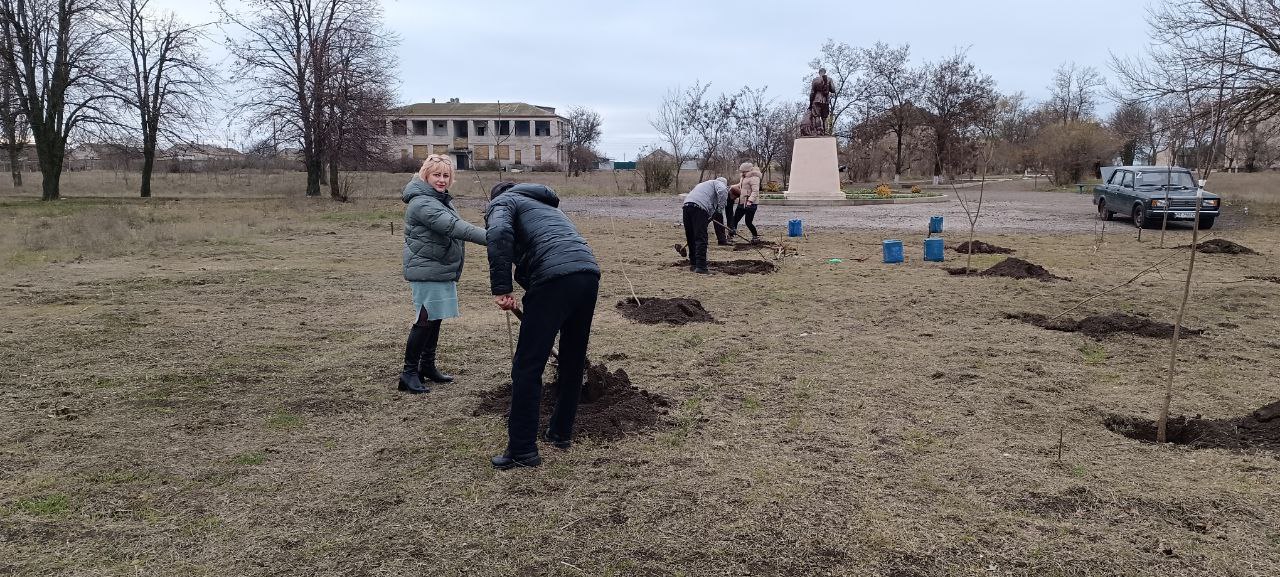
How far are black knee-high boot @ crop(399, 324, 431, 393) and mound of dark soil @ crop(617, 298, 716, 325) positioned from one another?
260 centimetres

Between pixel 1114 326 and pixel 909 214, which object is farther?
pixel 909 214

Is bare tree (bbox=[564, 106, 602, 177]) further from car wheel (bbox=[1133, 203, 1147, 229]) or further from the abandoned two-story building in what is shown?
car wheel (bbox=[1133, 203, 1147, 229])

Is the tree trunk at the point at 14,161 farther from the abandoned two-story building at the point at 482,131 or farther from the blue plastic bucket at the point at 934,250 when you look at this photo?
the abandoned two-story building at the point at 482,131

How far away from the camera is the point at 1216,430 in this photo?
4.19 meters

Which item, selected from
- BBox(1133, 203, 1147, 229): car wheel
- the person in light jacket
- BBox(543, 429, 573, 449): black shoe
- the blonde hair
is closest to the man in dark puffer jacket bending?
BBox(543, 429, 573, 449): black shoe

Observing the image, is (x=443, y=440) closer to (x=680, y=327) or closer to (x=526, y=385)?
(x=526, y=385)

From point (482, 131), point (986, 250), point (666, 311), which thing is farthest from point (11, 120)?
point (482, 131)

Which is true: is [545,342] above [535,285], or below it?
below

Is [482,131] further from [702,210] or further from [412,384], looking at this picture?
[412,384]

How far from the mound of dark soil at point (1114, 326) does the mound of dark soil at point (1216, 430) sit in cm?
233

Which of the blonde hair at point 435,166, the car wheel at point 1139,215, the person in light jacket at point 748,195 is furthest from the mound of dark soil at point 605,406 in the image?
the car wheel at point 1139,215

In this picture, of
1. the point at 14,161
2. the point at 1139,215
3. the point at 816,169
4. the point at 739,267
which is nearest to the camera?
the point at 739,267

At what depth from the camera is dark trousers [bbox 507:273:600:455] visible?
11.5 feet

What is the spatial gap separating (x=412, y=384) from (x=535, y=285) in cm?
191
